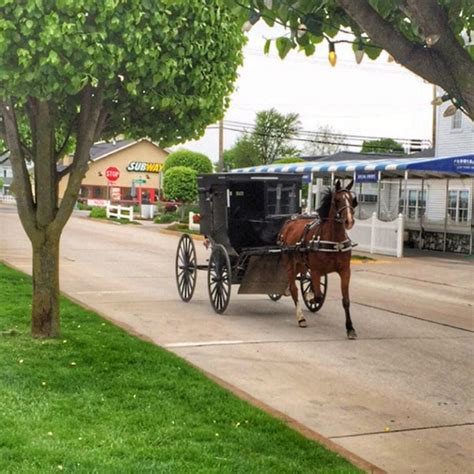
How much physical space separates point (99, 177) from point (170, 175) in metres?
29.7

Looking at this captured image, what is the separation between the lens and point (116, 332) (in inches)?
372

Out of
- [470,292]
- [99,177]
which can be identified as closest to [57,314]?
[470,292]

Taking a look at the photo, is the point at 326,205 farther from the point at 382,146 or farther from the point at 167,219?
the point at 382,146

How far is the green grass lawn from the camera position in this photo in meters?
4.90

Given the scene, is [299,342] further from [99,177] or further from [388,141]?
[388,141]

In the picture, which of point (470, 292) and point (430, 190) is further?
point (430, 190)

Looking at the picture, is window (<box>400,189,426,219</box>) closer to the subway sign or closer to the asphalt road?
the asphalt road

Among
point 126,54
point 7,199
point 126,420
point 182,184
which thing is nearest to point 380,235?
point 126,54

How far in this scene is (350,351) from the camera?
945 centimetres

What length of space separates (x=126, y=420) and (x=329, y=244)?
17.4 feet

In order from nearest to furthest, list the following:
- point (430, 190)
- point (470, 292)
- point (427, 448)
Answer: point (427, 448) < point (470, 292) < point (430, 190)

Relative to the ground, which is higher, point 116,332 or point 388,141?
point 388,141

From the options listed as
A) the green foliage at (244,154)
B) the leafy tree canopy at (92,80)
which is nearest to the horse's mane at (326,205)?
the leafy tree canopy at (92,80)

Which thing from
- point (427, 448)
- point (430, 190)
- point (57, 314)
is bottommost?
point (427, 448)
